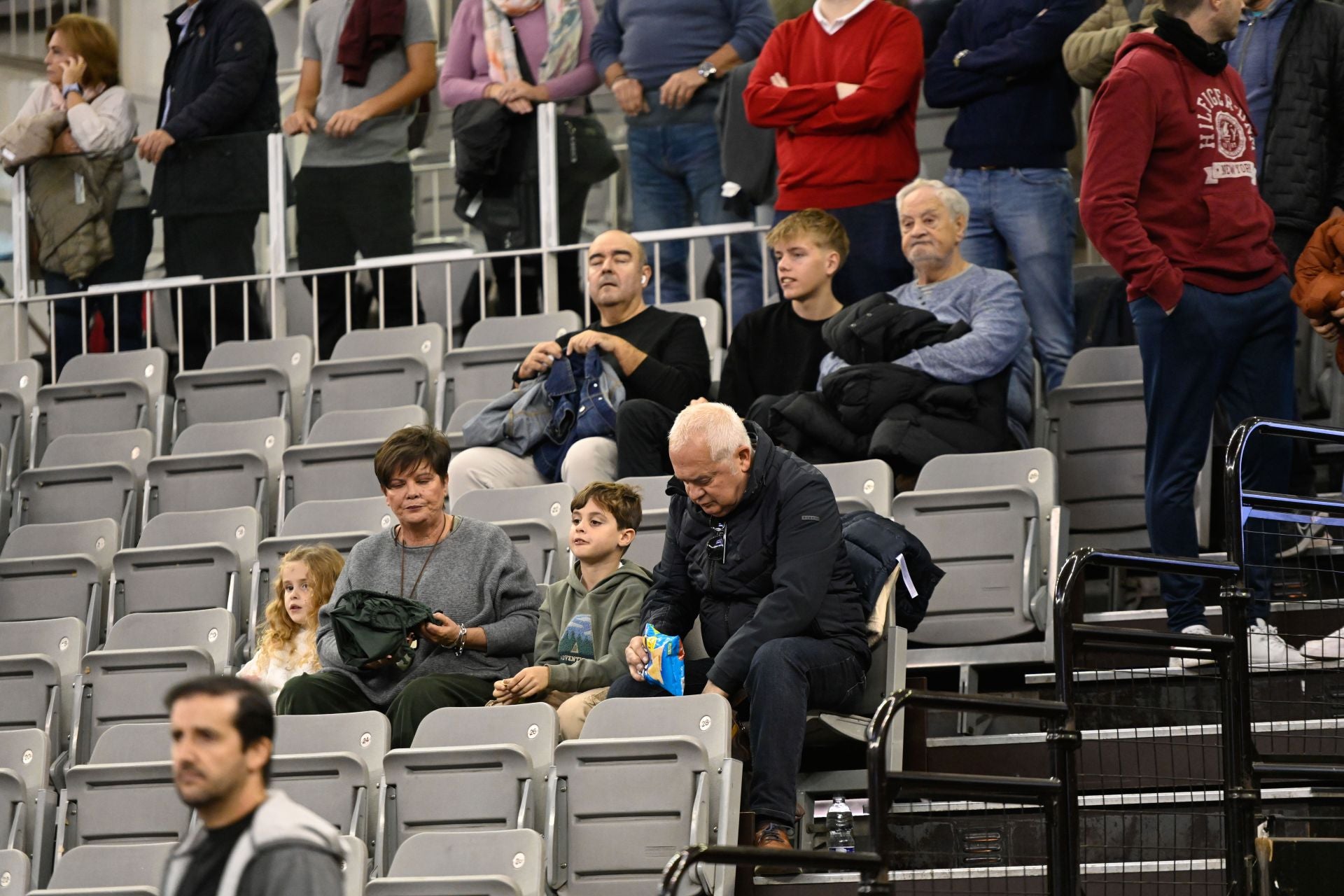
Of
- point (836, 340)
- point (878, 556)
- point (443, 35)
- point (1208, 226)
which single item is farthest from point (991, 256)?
point (443, 35)

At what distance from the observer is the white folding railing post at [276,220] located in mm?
8445

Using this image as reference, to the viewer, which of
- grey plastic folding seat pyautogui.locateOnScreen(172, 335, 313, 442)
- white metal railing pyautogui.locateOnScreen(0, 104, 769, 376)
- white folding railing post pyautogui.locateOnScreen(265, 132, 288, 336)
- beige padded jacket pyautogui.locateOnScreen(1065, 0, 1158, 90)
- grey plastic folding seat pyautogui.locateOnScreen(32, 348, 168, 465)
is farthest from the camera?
white folding railing post pyautogui.locateOnScreen(265, 132, 288, 336)

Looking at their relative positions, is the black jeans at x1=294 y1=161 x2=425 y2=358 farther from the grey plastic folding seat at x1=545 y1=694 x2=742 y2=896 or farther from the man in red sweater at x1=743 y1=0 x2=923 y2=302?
the grey plastic folding seat at x1=545 y1=694 x2=742 y2=896

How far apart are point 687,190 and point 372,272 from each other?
1385 millimetres

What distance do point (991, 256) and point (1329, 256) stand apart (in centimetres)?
160

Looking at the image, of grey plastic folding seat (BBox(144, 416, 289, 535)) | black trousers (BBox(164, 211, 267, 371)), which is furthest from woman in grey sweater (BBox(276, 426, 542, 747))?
black trousers (BBox(164, 211, 267, 371))

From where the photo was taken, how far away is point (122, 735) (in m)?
5.96

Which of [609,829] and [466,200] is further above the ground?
[466,200]

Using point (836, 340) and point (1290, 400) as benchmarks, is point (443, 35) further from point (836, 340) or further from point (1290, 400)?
point (1290, 400)

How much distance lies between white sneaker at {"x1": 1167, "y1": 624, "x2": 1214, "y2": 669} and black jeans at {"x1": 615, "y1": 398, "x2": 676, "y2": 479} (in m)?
1.77

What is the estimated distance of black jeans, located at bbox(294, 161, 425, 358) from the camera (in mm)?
8273

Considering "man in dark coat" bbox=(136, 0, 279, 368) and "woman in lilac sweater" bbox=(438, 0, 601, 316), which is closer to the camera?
"woman in lilac sweater" bbox=(438, 0, 601, 316)

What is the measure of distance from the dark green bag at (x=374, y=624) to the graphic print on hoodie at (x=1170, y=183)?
2.14 meters

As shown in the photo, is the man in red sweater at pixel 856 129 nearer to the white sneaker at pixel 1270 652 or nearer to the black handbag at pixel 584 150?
the black handbag at pixel 584 150
